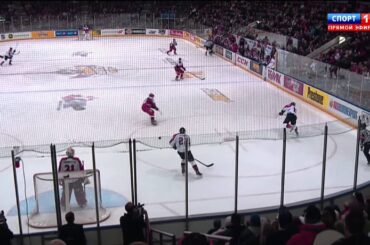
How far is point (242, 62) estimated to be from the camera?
63.0 feet

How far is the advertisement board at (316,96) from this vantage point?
41.2ft

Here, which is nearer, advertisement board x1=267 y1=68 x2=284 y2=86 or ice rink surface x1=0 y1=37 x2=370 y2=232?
ice rink surface x1=0 y1=37 x2=370 y2=232

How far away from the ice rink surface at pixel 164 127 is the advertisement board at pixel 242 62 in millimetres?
258

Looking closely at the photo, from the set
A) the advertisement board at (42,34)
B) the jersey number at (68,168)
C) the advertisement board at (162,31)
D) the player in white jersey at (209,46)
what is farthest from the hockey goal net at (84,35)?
the jersey number at (68,168)

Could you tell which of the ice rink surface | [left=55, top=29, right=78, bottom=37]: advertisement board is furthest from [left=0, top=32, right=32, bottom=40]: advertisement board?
the ice rink surface

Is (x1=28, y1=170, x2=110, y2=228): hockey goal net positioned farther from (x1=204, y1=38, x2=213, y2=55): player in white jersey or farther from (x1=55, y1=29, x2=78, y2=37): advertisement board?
(x1=55, y1=29, x2=78, y2=37): advertisement board

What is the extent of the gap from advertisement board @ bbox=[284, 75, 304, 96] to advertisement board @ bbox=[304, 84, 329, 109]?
315mm

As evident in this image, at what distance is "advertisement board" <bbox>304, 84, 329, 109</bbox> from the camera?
12.5 metres

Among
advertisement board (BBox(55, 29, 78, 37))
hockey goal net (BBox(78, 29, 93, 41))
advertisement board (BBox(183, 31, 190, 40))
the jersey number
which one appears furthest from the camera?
advertisement board (BBox(55, 29, 78, 37))

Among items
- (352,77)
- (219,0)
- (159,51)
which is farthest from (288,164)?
(219,0)

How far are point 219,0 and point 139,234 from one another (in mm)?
31773

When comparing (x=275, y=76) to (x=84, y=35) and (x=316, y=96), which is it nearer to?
(x=316, y=96)

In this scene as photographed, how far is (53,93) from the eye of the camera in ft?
50.2

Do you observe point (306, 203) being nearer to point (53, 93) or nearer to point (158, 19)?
point (53, 93)
